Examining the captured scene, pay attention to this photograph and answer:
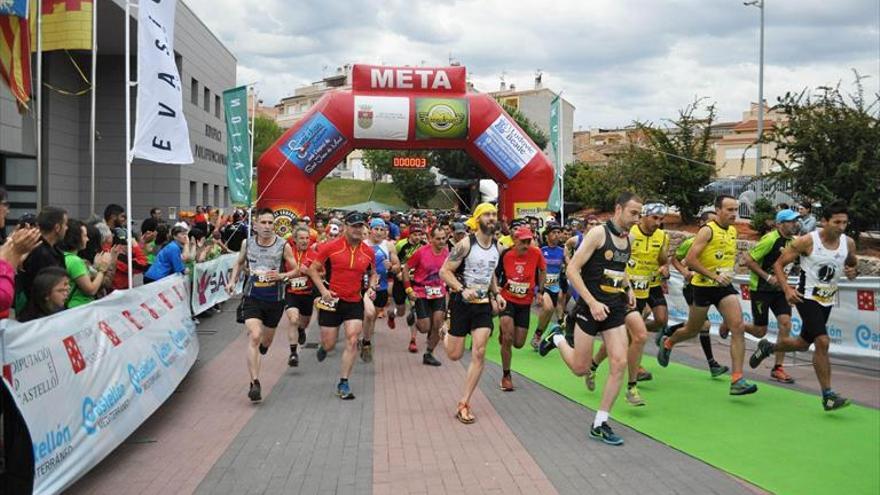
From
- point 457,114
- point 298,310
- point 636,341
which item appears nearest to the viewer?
point 636,341

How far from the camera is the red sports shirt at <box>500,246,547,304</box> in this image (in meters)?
8.07

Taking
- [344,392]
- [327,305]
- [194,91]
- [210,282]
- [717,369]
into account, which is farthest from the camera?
[194,91]

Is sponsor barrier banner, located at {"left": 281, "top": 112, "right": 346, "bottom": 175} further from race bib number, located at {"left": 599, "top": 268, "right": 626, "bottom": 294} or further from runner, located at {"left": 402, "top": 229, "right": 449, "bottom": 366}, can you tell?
race bib number, located at {"left": 599, "top": 268, "right": 626, "bottom": 294}

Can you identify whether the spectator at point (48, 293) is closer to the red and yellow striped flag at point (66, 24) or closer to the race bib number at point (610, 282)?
the race bib number at point (610, 282)

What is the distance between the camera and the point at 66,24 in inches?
580

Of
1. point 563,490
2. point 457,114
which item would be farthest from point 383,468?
point 457,114

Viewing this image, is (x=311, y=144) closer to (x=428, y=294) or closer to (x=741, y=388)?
(x=428, y=294)

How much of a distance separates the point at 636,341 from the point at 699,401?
3.48ft

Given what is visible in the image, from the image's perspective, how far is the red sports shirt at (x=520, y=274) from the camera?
8070 millimetres

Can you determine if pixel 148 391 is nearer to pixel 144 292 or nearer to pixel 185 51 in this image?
pixel 144 292

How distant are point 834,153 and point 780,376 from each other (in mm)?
8996

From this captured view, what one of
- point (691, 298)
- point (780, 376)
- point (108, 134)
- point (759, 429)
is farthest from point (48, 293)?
point (108, 134)

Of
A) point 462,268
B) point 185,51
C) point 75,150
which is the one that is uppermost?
point 185,51

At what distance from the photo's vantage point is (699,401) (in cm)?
739
